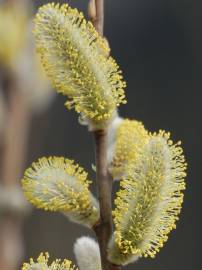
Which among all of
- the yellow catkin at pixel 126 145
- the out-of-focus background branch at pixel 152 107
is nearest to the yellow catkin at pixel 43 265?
the yellow catkin at pixel 126 145

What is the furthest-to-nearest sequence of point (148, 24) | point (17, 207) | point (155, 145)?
point (148, 24), point (17, 207), point (155, 145)

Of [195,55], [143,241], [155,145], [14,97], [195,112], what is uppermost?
[195,55]

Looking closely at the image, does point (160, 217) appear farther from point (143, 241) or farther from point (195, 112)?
point (195, 112)

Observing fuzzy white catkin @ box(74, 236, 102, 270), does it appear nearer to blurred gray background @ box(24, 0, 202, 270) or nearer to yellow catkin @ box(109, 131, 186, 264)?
yellow catkin @ box(109, 131, 186, 264)

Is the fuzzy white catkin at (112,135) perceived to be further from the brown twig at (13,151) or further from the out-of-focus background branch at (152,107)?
the out-of-focus background branch at (152,107)

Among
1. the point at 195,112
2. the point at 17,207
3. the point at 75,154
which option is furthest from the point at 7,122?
the point at 195,112
